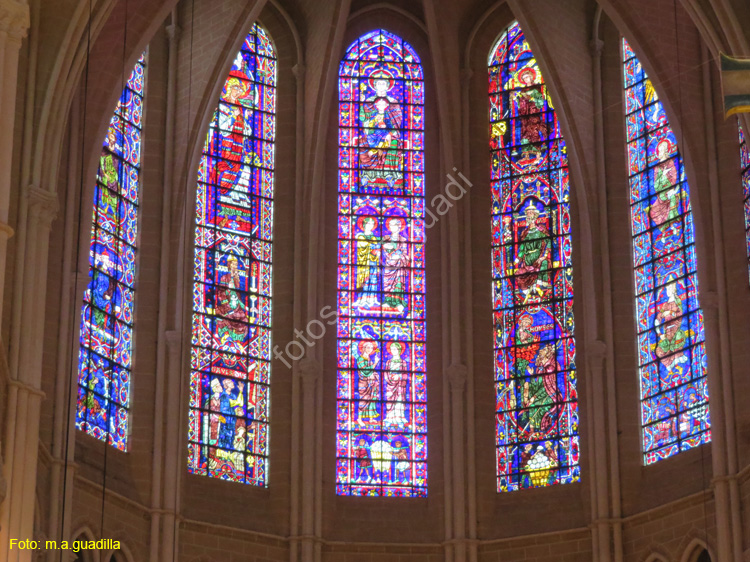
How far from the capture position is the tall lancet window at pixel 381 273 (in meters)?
26.0

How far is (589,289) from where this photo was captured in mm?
25812

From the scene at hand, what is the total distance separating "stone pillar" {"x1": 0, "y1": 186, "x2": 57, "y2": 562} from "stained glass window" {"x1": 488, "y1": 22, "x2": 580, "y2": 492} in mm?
7167

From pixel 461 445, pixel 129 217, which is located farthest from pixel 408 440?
pixel 129 217

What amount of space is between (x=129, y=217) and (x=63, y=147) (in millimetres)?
2000

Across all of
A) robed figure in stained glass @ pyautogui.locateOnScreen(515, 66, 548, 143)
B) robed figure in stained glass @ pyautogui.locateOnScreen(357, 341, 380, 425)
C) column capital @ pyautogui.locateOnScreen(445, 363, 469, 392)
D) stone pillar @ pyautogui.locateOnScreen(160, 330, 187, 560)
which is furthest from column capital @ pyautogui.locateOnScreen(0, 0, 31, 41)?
robed figure in stained glass @ pyautogui.locateOnScreen(515, 66, 548, 143)

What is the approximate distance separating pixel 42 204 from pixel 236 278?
16.8 feet

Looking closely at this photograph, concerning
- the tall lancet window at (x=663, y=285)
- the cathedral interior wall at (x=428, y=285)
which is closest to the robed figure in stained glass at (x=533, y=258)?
the cathedral interior wall at (x=428, y=285)

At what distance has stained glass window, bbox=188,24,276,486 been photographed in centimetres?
2542

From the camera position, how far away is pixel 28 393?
68.1 ft

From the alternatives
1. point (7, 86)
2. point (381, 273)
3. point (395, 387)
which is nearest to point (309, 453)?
point (395, 387)

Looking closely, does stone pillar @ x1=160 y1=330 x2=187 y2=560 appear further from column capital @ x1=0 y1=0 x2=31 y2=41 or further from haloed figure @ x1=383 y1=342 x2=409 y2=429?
column capital @ x1=0 y1=0 x2=31 y2=41

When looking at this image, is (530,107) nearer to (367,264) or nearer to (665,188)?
(665,188)

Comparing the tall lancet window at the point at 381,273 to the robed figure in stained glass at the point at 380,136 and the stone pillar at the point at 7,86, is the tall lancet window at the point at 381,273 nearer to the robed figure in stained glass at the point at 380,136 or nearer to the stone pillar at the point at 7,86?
the robed figure in stained glass at the point at 380,136

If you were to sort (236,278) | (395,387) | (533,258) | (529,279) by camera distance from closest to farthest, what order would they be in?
1. (236,278)
2. (395,387)
3. (529,279)
4. (533,258)
